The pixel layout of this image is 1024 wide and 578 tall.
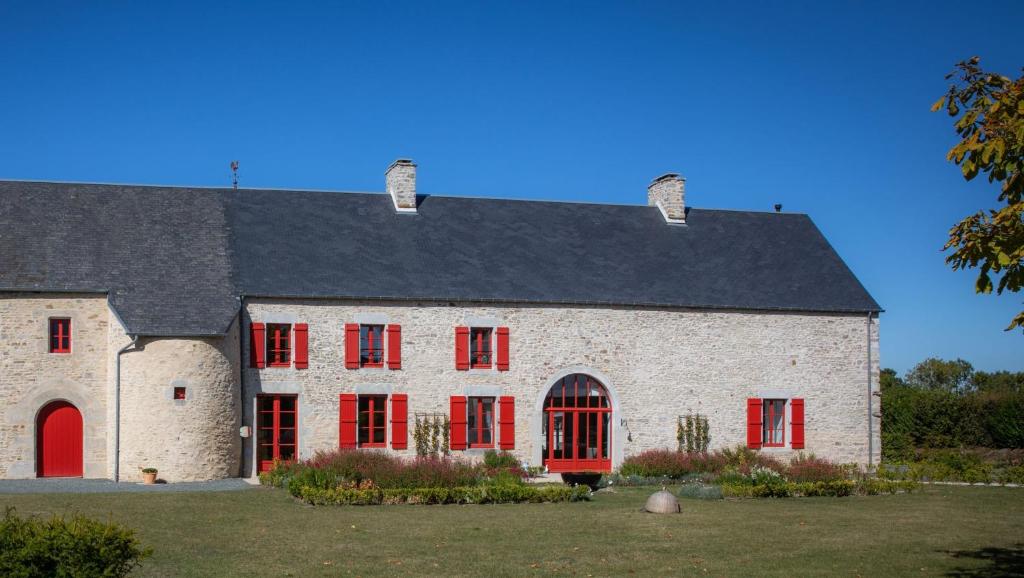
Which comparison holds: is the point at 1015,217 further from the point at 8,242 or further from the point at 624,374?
the point at 8,242

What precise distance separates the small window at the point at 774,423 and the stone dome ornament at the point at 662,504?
33.2 feet

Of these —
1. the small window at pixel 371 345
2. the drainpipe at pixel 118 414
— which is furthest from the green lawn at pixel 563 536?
the small window at pixel 371 345

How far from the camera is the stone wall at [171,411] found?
71.6 ft

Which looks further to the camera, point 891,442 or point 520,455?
point 891,442

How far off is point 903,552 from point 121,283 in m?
17.1

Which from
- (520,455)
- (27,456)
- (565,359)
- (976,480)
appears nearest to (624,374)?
(565,359)

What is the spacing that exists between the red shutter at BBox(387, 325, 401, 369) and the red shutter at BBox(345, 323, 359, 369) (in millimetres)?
746

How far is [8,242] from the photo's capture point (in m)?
23.6

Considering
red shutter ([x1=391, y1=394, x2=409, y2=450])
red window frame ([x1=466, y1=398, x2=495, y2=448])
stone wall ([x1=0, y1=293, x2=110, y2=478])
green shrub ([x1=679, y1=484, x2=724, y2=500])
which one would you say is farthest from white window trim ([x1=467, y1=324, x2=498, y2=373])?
stone wall ([x1=0, y1=293, x2=110, y2=478])

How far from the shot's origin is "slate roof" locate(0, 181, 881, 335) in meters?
23.5

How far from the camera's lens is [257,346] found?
23.7m

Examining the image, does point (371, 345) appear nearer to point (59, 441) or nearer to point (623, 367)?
point (623, 367)

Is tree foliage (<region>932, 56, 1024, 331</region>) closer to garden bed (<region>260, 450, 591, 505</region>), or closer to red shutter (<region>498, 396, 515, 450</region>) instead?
garden bed (<region>260, 450, 591, 505</region>)

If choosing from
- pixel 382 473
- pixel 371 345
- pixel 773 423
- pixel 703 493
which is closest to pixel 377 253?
pixel 371 345
